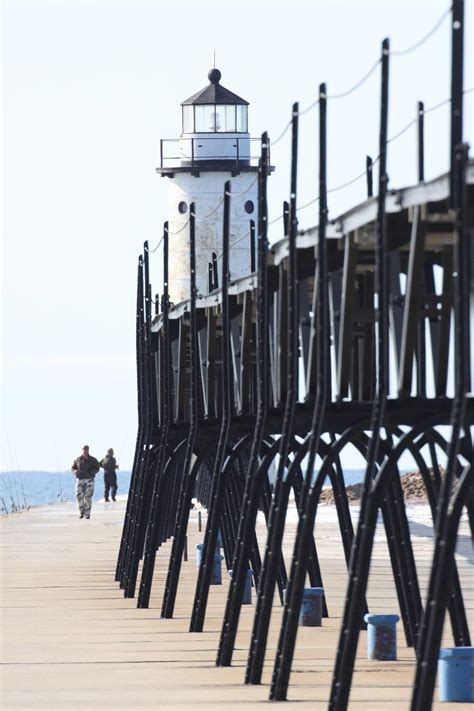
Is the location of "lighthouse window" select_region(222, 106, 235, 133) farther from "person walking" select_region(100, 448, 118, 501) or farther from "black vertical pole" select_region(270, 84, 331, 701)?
"black vertical pole" select_region(270, 84, 331, 701)

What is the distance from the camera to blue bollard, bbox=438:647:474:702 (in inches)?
564

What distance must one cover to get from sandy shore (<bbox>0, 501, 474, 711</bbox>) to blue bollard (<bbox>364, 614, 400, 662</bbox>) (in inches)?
5.3

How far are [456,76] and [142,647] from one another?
8301 millimetres

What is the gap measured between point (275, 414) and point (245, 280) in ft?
5.10

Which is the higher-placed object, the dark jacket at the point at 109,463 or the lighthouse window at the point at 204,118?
the lighthouse window at the point at 204,118

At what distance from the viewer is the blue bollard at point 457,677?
14.3m

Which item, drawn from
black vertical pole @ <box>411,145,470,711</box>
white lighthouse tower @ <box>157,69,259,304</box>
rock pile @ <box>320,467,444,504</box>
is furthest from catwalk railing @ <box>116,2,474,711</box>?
rock pile @ <box>320,467,444,504</box>

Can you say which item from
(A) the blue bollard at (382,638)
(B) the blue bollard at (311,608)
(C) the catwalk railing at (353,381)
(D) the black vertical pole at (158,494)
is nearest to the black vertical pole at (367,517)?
(C) the catwalk railing at (353,381)

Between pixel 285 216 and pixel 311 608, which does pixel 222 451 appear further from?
pixel 285 216

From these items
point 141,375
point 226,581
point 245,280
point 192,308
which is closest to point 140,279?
point 141,375

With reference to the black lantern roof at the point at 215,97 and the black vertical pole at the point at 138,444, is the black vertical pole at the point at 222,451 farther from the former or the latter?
the black lantern roof at the point at 215,97

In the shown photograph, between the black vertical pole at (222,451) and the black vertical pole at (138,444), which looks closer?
the black vertical pole at (222,451)

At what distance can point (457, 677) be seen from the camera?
1436cm

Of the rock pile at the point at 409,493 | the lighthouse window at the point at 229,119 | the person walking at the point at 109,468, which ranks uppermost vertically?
the lighthouse window at the point at 229,119
